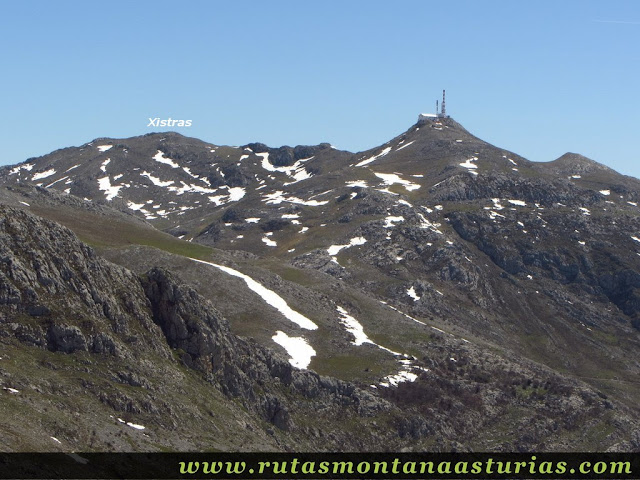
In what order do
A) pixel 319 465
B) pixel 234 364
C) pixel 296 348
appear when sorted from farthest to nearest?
pixel 296 348 < pixel 234 364 < pixel 319 465

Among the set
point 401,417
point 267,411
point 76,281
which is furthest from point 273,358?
point 76,281

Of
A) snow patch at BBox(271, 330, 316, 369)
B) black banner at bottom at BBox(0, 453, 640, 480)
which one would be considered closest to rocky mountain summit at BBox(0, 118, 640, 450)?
snow patch at BBox(271, 330, 316, 369)

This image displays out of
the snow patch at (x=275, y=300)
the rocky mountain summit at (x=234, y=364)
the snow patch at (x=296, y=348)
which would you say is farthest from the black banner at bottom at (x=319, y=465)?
the snow patch at (x=275, y=300)

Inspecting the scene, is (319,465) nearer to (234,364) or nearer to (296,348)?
(234,364)

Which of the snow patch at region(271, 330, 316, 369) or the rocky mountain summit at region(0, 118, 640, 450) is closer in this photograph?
the rocky mountain summit at region(0, 118, 640, 450)

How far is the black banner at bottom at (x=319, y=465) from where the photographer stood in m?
78.1

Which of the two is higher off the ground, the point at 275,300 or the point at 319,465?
the point at 275,300

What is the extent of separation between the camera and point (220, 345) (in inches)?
4988

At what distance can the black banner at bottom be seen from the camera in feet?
256

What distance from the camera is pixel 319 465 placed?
117 metres

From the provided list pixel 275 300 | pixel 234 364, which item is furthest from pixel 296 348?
pixel 234 364

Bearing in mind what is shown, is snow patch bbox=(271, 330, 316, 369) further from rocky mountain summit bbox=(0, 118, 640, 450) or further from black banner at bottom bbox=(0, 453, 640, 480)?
black banner at bottom bbox=(0, 453, 640, 480)

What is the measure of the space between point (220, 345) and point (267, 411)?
35.3ft

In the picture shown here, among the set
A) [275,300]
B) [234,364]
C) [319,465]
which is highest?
[275,300]
